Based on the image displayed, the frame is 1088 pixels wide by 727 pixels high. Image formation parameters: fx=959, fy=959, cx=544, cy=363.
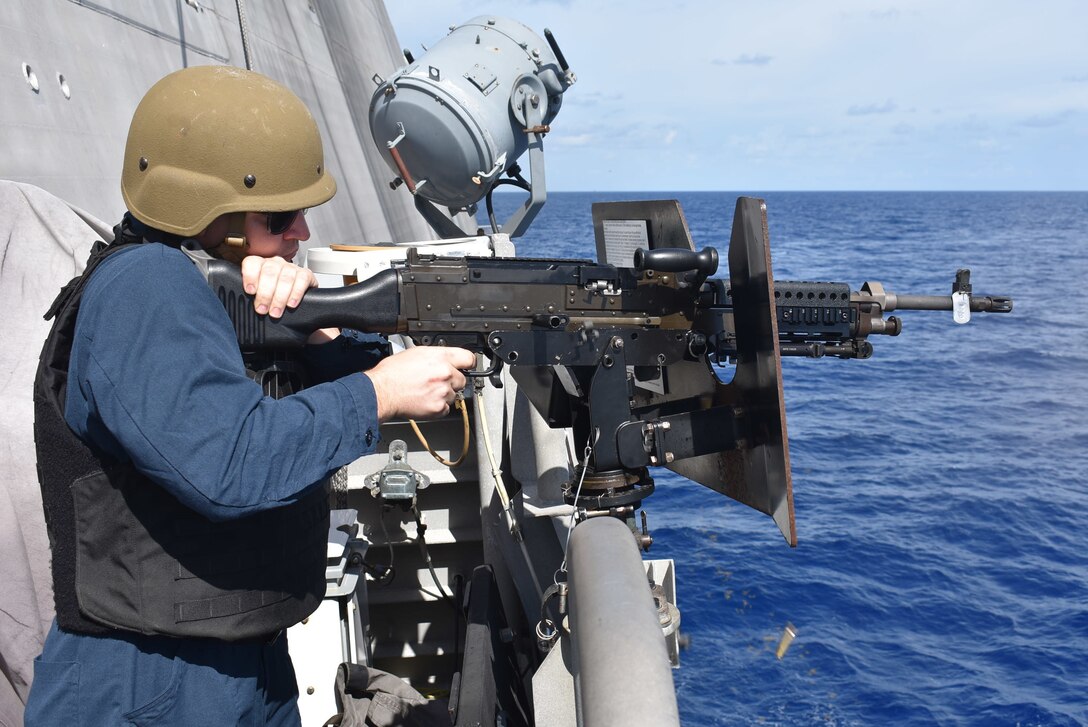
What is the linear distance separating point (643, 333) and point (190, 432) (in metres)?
1.61

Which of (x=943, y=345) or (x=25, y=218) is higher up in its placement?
(x=25, y=218)

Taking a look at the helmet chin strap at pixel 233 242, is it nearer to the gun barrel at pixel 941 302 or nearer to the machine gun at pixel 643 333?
the machine gun at pixel 643 333

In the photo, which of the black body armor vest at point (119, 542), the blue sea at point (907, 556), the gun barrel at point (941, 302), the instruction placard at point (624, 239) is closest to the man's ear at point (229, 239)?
the black body armor vest at point (119, 542)

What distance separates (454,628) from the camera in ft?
15.7

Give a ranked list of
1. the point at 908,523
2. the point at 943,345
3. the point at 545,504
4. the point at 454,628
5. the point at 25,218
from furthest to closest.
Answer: the point at 943,345
the point at 908,523
the point at 454,628
the point at 545,504
the point at 25,218

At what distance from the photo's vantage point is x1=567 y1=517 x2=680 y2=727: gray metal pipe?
1.69 m

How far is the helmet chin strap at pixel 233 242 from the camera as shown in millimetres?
2219

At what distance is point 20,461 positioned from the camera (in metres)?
2.77

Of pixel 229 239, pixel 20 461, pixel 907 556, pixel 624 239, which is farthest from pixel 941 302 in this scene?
pixel 907 556

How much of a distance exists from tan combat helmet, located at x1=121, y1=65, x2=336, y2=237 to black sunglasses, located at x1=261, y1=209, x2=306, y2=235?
6cm

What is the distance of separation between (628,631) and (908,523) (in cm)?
1290

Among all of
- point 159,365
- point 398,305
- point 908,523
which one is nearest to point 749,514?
point 908,523

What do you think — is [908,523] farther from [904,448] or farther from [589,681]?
[589,681]

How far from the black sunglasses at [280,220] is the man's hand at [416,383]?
0.42 m
